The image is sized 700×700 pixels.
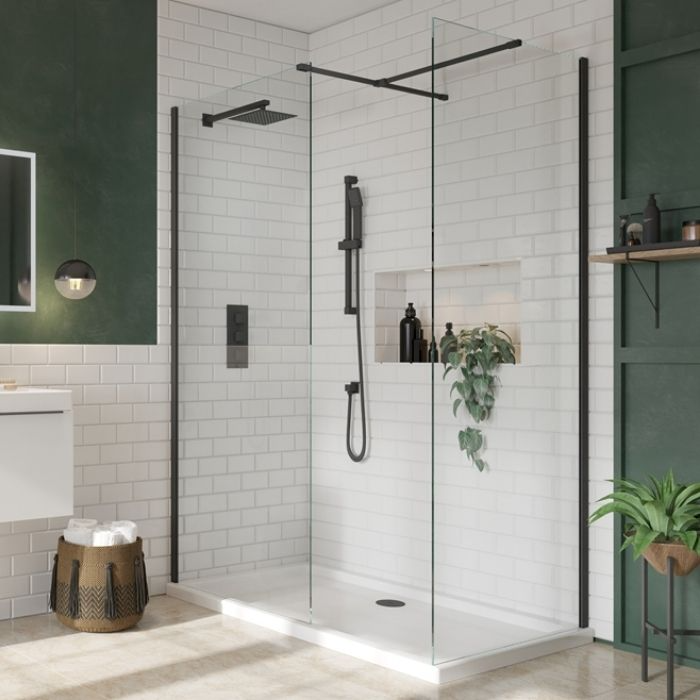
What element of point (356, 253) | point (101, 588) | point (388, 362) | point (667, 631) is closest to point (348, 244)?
point (356, 253)

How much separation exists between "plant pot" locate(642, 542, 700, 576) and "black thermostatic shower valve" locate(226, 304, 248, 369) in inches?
78.3

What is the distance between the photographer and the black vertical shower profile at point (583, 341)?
4.27m

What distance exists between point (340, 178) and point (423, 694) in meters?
2.64

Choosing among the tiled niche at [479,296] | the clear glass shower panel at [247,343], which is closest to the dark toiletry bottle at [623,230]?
the tiled niche at [479,296]

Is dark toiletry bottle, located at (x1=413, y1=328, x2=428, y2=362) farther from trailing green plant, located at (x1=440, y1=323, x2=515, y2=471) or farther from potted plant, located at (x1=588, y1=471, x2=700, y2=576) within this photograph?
potted plant, located at (x1=588, y1=471, x2=700, y2=576)

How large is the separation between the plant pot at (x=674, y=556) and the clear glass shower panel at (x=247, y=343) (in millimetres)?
1500

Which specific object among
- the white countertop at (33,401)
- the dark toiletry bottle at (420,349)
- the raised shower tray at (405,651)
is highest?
the dark toiletry bottle at (420,349)

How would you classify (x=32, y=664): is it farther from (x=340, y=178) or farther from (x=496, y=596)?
(x=340, y=178)

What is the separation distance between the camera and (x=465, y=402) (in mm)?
3820

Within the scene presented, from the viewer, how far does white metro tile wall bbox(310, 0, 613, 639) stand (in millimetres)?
3861

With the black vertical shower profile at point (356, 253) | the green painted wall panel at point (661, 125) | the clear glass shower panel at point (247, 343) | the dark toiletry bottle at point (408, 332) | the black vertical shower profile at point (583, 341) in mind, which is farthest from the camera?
the dark toiletry bottle at point (408, 332)

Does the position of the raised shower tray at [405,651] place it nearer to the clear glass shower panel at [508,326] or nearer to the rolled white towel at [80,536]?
the clear glass shower panel at [508,326]

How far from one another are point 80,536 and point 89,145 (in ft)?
6.32

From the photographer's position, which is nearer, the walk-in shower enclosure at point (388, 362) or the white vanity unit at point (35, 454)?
the walk-in shower enclosure at point (388, 362)
